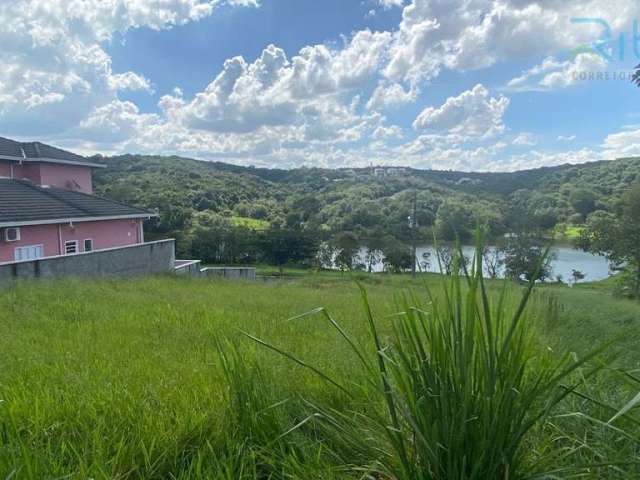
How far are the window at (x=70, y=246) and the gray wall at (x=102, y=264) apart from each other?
8.20ft

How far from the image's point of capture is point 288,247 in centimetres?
3139

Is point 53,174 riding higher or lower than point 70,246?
higher

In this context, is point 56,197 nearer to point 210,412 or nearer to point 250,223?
point 210,412

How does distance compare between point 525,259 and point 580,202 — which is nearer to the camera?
point 525,259

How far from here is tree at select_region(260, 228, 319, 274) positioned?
31250mm

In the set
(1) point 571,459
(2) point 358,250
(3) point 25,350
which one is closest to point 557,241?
(1) point 571,459

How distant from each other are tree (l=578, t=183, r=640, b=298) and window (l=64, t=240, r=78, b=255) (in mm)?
16989

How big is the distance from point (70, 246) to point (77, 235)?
460 mm

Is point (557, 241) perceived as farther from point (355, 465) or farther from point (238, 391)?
point (238, 391)

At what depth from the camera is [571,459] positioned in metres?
1.41

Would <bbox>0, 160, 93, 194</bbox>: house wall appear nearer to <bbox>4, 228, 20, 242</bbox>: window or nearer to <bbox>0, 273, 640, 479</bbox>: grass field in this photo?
<bbox>4, 228, 20, 242</bbox>: window

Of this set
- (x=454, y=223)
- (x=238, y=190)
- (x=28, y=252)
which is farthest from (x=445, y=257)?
(x=238, y=190)

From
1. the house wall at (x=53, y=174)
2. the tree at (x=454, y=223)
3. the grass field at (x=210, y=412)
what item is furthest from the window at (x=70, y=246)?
the tree at (x=454, y=223)

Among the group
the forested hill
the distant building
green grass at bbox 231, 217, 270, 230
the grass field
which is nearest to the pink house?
the forested hill
